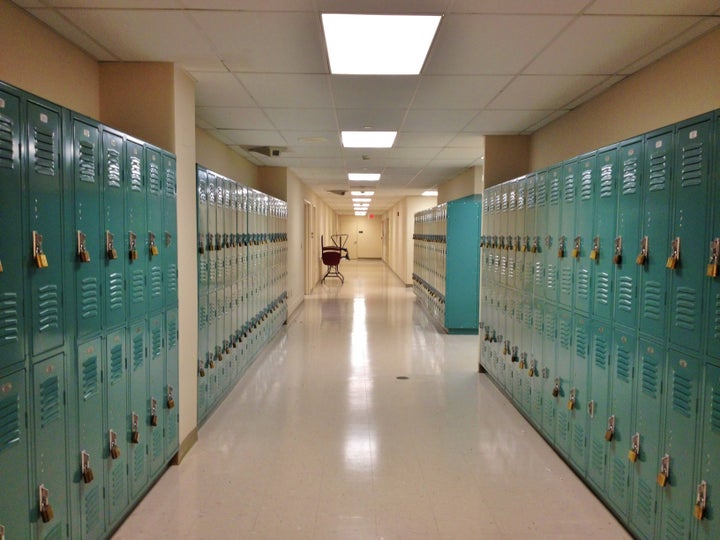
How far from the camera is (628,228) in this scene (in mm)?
2449

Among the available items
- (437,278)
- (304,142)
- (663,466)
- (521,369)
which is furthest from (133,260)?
(437,278)

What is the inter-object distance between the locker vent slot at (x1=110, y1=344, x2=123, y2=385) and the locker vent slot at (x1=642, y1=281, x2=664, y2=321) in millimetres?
2502

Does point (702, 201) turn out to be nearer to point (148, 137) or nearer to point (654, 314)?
point (654, 314)

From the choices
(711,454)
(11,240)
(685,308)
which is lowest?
(711,454)

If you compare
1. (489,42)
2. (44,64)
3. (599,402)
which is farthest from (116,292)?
(599,402)

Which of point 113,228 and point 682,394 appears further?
point 113,228

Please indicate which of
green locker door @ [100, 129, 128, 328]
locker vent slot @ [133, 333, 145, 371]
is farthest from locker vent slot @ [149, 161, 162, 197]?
locker vent slot @ [133, 333, 145, 371]

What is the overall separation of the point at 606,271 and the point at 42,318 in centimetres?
262

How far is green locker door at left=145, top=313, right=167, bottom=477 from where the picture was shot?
2.82m

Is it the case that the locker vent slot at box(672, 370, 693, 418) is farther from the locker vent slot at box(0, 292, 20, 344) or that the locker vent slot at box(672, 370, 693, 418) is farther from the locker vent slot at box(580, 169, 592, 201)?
the locker vent slot at box(0, 292, 20, 344)

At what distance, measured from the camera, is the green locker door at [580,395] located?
2.91m

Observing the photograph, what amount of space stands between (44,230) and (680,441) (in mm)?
2620

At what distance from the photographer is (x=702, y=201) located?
193 cm

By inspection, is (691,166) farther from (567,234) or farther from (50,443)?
(50,443)
